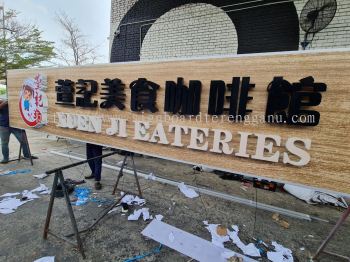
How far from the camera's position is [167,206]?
306cm

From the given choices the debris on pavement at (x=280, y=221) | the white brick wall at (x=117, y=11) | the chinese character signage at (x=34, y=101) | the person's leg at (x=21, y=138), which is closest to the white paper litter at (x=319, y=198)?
the debris on pavement at (x=280, y=221)

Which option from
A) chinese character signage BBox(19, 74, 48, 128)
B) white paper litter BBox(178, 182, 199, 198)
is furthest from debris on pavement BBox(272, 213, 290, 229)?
chinese character signage BBox(19, 74, 48, 128)

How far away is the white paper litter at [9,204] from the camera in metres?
2.72

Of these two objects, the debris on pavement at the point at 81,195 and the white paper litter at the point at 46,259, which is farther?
the debris on pavement at the point at 81,195

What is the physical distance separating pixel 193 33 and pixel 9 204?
506cm

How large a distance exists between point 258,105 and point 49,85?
258 cm

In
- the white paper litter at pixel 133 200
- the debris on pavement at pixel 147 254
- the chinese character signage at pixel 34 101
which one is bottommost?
the debris on pavement at pixel 147 254

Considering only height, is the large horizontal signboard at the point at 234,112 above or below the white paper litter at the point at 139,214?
above

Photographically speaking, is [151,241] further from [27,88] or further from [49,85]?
[27,88]

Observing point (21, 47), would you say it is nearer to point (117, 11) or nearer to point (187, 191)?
point (117, 11)

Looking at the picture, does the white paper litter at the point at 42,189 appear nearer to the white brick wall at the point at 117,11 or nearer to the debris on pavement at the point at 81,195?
the debris on pavement at the point at 81,195

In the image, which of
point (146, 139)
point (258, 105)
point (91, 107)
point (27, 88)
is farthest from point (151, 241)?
point (27, 88)

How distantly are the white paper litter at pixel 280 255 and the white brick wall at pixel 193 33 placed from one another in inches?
159

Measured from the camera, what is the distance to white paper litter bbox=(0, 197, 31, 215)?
8.93ft
